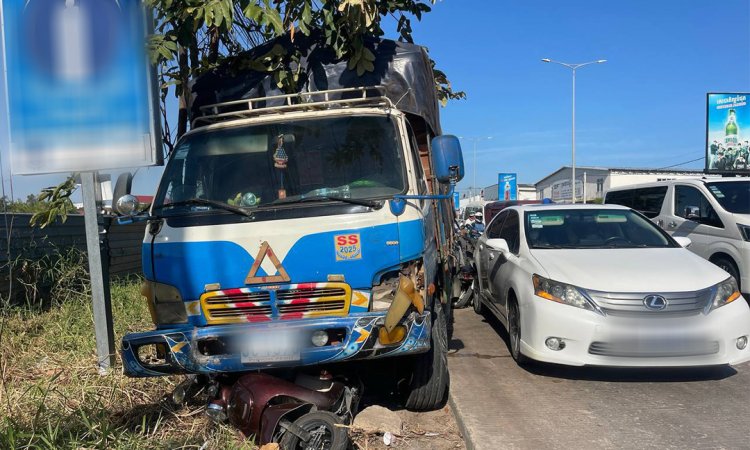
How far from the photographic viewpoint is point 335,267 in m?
3.71

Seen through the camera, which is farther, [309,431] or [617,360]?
[617,360]

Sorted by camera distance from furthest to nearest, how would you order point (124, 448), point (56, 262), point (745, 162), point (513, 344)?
point (745, 162) → point (56, 262) → point (513, 344) → point (124, 448)

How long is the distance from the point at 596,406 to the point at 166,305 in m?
3.25

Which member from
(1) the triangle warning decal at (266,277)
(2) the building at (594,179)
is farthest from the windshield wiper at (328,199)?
(2) the building at (594,179)

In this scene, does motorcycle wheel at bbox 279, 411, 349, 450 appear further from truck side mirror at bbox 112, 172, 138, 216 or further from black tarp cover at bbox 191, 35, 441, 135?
black tarp cover at bbox 191, 35, 441, 135

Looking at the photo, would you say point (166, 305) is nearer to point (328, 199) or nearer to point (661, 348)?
Answer: point (328, 199)

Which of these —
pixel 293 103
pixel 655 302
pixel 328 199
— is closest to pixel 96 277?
pixel 328 199

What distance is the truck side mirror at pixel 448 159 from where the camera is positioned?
4.40 meters

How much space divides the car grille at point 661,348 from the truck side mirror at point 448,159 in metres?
1.82

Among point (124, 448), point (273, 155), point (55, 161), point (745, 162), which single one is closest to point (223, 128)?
point (273, 155)

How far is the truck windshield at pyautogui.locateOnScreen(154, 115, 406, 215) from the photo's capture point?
4.20 meters

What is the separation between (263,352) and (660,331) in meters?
3.09

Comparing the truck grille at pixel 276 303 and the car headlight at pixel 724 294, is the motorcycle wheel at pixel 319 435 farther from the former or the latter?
the car headlight at pixel 724 294

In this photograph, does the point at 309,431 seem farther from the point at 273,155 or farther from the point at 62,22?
the point at 62,22
